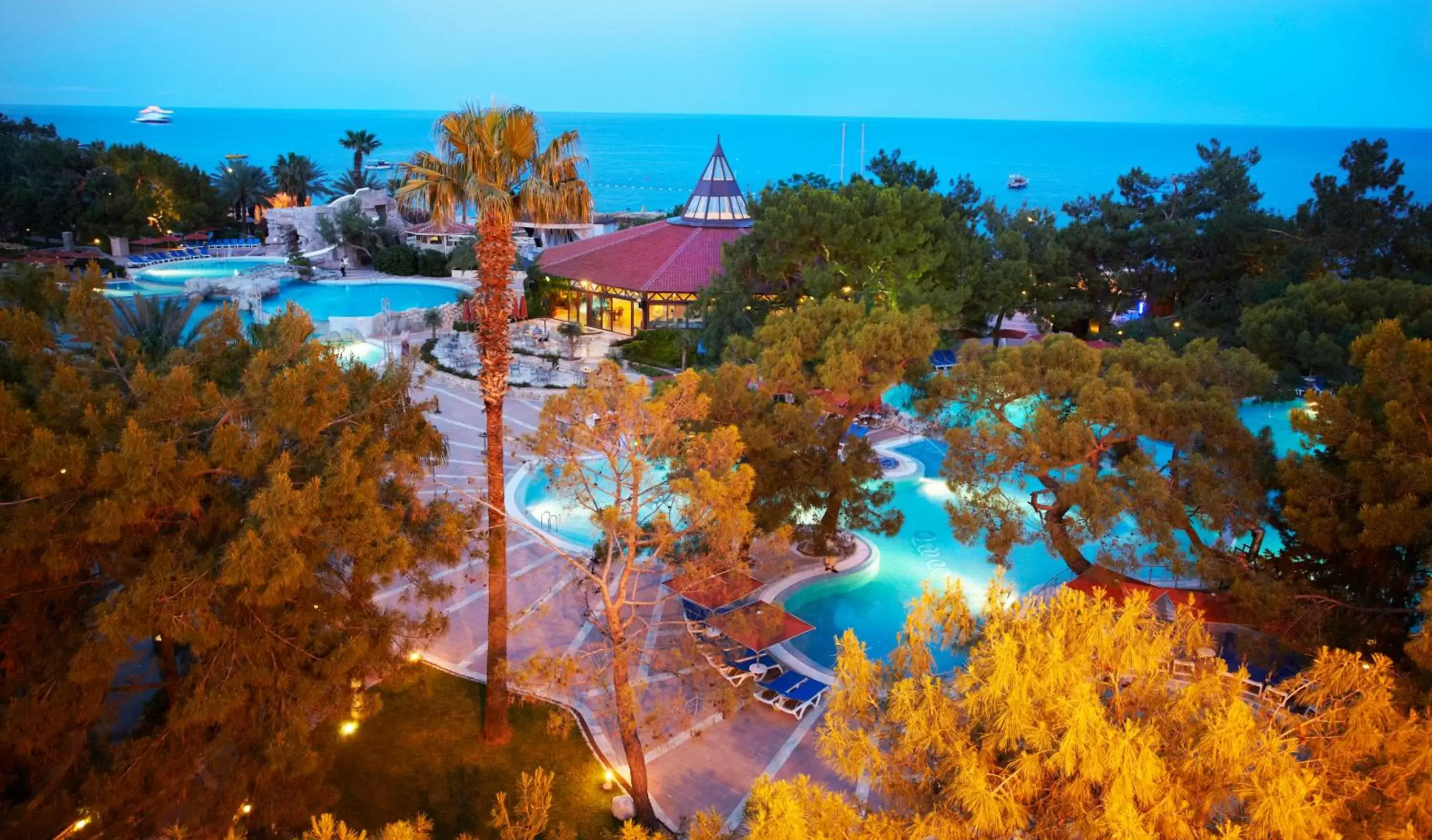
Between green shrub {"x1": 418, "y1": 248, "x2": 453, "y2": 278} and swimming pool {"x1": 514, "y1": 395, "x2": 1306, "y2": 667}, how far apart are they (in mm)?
28563

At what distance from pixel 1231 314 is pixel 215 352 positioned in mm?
29422

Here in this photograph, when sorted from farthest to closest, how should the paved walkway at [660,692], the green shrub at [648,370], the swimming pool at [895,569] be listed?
the green shrub at [648,370] < the swimming pool at [895,569] < the paved walkway at [660,692]

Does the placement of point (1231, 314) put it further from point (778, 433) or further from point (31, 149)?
point (31, 149)

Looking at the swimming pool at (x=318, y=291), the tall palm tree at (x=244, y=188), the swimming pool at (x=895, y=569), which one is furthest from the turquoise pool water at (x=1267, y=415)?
the tall palm tree at (x=244, y=188)

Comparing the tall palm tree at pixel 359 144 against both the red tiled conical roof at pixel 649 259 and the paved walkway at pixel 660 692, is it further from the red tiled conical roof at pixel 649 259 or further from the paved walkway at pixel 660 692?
the paved walkway at pixel 660 692

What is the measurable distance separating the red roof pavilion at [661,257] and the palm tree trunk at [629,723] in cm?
2524

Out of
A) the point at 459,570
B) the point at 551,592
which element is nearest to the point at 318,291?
the point at 459,570

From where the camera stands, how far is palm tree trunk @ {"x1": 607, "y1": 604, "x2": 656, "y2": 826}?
11156 mm

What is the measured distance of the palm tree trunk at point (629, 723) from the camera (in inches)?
439

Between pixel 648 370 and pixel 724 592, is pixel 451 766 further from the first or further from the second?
pixel 648 370

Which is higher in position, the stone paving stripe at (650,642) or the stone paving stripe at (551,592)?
the stone paving stripe at (551,592)

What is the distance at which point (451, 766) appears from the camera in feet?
41.8

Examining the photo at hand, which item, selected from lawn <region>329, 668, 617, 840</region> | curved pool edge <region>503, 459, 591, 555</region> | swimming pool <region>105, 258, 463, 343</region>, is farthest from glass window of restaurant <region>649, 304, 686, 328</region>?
lawn <region>329, 668, 617, 840</region>

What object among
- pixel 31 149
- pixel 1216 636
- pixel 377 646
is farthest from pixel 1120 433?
pixel 31 149
